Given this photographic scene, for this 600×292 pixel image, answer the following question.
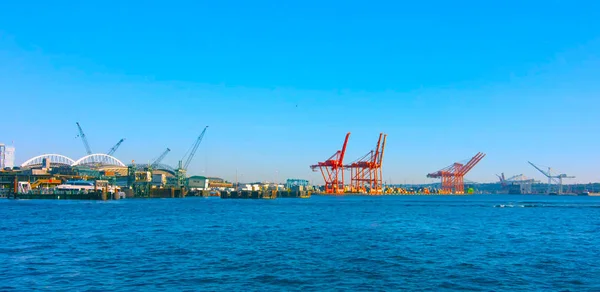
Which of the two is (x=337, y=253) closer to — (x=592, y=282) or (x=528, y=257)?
(x=528, y=257)

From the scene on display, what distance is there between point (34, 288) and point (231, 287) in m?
7.06

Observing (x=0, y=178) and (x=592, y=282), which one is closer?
(x=592, y=282)

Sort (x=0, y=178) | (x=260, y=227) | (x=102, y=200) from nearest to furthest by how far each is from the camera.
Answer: (x=260, y=227)
(x=102, y=200)
(x=0, y=178)

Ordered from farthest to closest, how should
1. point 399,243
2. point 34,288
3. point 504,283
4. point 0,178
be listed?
point 0,178, point 399,243, point 504,283, point 34,288

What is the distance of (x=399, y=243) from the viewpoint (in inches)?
1236

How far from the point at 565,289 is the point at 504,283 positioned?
2.14m

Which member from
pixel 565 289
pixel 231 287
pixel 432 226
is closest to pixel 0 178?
pixel 432 226

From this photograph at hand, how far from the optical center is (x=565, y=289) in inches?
730

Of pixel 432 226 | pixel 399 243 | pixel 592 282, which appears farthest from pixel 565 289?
pixel 432 226

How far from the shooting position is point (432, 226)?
4419 centimetres

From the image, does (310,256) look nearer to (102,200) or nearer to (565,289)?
(565,289)

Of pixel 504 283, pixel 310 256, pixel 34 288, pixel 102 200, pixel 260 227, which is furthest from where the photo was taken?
pixel 102 200

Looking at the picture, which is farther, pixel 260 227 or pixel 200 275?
pixel 260 227

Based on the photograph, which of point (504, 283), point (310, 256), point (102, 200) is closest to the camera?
point (504, 283)
